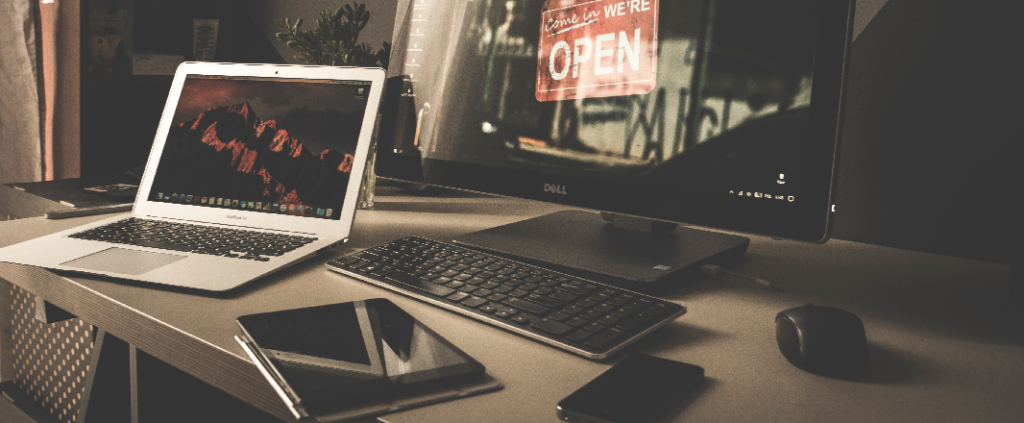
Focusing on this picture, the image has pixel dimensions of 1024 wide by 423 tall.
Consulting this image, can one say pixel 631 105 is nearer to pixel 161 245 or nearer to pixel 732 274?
pixel 732 274

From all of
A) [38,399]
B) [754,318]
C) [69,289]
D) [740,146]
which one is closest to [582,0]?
[740,146]

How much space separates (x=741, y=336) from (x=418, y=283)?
305 millimetres

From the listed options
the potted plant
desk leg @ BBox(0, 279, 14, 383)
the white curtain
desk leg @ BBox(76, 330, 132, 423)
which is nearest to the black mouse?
the potted plant

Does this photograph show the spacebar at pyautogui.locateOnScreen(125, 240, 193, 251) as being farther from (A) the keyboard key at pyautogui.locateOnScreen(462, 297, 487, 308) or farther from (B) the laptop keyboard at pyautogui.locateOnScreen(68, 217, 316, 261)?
(A) the keyboard key at pyautogui.locateOnScreen(462, 297, 487, 308)

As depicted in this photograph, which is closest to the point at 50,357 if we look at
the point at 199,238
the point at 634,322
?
the point at 199,238

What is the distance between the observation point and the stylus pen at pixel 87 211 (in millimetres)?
936

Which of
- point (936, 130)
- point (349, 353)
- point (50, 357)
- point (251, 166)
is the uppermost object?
point (936, 130)

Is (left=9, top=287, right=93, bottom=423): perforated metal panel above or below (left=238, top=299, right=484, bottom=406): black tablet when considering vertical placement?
below

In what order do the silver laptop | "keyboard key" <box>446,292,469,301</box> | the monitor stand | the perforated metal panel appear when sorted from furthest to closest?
the perforated metal panel < the silver laptop < the monitor stand < "keyboard key" <box>446,292,469,301</box>

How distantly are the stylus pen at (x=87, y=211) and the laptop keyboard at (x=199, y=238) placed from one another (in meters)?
0.13

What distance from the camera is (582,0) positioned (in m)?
0.80

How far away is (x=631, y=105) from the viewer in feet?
2.47

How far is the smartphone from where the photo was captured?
0.38m

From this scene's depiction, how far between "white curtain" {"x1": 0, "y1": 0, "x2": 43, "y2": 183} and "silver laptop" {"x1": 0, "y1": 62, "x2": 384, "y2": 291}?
108 centimetres
